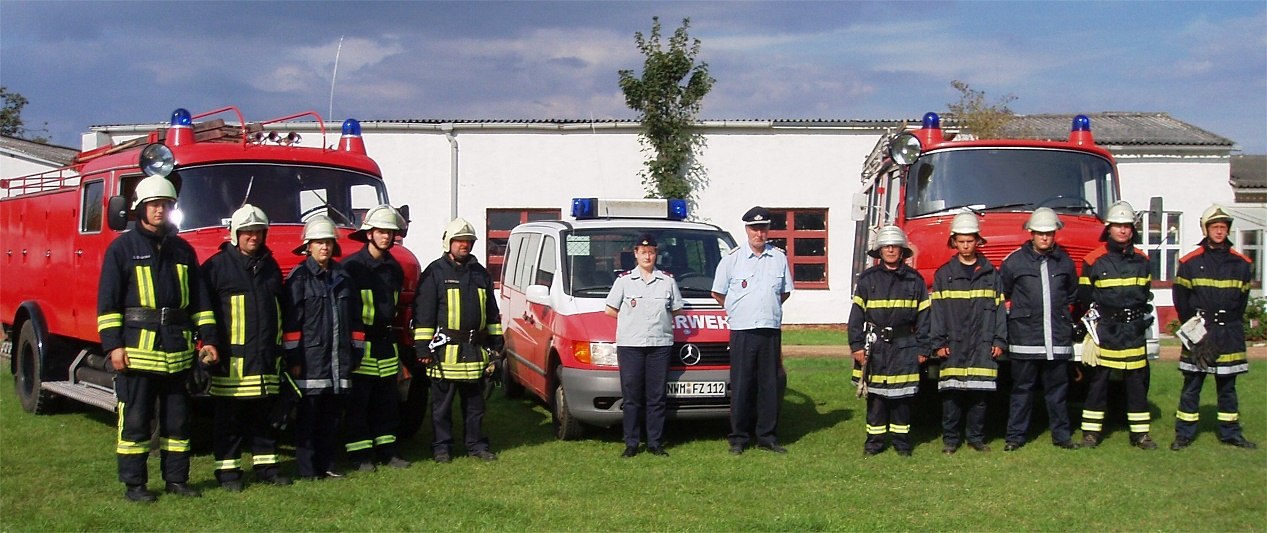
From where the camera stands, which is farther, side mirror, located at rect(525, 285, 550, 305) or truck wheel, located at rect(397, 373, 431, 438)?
side mirror, located at rect(525, 285, 550, 305)

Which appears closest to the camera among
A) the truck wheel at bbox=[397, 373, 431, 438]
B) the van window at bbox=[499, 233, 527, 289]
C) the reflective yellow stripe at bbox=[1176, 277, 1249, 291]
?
the reflective yellow stripe at bbox=[1176, 277, 1249, 291]

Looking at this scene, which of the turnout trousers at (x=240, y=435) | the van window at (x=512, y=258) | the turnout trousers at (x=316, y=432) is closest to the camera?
the turnout trousers at (x=240, y=435)

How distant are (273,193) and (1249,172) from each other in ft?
88.9

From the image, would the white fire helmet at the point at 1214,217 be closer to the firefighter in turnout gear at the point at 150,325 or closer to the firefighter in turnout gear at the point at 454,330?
the firefighter in turnout gear at the point at 454,330

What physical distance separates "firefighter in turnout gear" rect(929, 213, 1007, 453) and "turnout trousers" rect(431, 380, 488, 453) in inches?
146

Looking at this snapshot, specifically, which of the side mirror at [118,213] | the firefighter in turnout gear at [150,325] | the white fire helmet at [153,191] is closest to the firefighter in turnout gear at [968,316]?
the firefighter in turnout gear at [150,325]

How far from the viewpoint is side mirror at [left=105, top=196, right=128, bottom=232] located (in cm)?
813

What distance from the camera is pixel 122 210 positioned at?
26.9 ft

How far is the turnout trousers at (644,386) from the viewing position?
28.3ft

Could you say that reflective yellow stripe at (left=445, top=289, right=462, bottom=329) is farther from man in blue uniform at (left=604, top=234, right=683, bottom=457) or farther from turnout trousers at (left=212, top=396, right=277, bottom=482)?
turnout trousers at (left=212, top=396, right=277, bottom=482)

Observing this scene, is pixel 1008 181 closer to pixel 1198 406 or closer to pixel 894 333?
pixel 894 333

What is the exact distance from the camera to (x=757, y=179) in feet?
71.1

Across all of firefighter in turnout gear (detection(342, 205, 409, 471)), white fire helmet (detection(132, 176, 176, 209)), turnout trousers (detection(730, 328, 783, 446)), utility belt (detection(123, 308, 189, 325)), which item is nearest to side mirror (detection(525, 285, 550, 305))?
Result: firefighter in turnout gear (detection(342, 205, 409, 471))

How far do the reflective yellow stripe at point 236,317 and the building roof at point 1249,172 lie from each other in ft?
76.9
